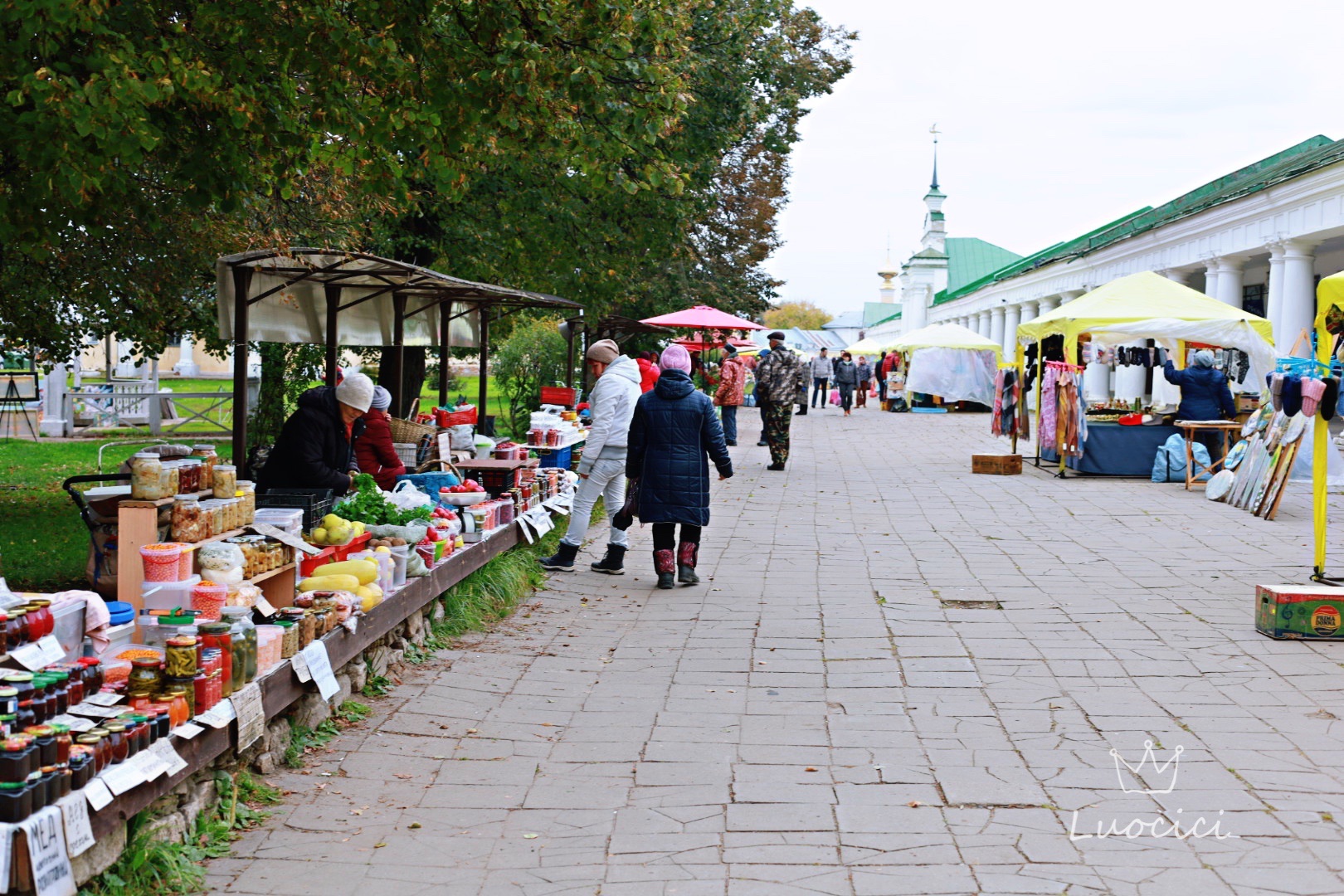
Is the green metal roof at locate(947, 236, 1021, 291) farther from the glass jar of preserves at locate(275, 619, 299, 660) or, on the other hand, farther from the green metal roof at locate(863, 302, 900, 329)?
the glass jar of preserves at locate(275, 619, 299, 660)

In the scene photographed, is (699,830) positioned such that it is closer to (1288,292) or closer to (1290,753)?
(1290,753)

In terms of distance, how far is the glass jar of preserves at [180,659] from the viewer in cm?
422

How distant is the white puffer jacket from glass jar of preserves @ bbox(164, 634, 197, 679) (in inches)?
220

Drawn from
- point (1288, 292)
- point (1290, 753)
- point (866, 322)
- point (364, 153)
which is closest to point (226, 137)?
point (364, 153)

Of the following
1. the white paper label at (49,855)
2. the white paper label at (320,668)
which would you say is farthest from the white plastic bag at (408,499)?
the white paper label at (49,855)

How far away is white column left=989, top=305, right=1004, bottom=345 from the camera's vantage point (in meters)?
51.1

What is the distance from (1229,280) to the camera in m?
Answer: 26.4

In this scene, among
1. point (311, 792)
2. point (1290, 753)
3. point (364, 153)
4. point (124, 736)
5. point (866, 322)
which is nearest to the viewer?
point (124, 736)

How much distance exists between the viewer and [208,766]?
4.44m

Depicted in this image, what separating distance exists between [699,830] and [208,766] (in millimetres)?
1758

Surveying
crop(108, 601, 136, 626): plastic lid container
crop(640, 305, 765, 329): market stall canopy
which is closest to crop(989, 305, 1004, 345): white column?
crop(640, 305, 765, 329): market stall canopy

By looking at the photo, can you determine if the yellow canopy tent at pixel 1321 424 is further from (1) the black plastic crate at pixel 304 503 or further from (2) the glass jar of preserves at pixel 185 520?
(2) the glass jar of preserves at pixel 185 520

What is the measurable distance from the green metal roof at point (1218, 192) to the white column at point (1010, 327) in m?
2.15

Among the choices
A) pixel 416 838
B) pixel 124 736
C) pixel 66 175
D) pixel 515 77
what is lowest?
pixel 416 838
